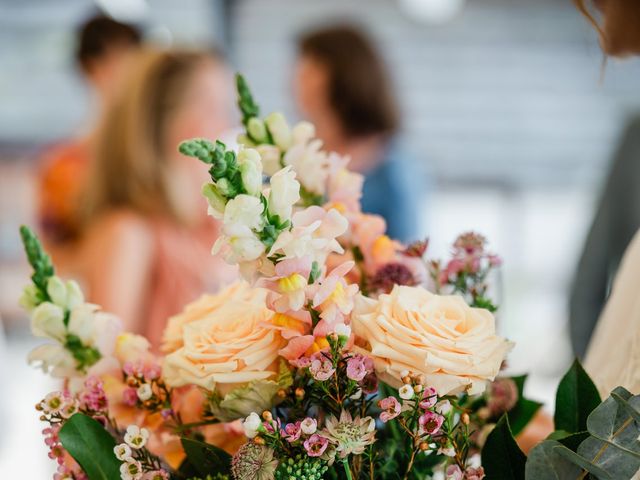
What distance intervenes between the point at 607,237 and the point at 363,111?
1030 millimetres

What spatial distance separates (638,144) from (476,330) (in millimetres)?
1010

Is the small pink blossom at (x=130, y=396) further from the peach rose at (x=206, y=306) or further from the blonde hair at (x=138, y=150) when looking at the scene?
the blonde hair at (x=138, y=150)

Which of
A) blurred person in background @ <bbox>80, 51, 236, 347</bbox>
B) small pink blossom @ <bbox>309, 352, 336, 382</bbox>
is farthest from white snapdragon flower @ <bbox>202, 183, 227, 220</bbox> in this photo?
blurred person in background @ <bbox>80, 51, 236, 347</bbox>

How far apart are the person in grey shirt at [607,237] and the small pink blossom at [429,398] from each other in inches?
40.2

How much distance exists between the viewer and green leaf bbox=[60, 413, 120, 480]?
0.53 metres

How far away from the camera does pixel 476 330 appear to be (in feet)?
1.69

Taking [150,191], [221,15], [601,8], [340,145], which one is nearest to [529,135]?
[221,15]

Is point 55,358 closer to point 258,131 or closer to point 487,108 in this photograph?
point 258,131

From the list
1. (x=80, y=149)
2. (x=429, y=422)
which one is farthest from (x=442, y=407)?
(x=80, y=149)

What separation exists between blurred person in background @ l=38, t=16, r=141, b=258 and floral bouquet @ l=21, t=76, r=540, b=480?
1397mm

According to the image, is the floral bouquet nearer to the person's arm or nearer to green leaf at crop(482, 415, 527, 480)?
green leaf at crop(482, 415, 527, 480)

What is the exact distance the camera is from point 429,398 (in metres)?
0.48

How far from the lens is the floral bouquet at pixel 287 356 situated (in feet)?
1.58

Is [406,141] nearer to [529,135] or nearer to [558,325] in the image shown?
[529,135]
